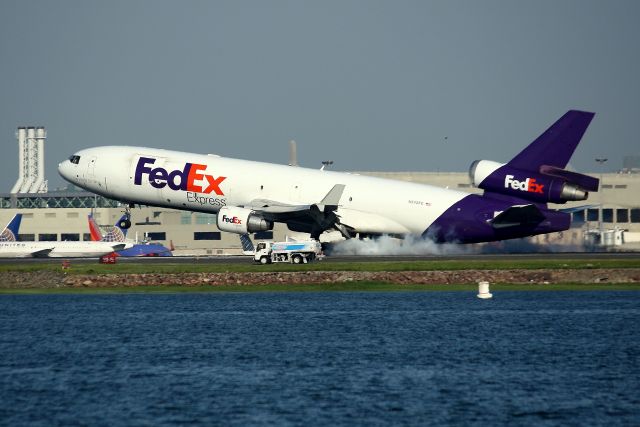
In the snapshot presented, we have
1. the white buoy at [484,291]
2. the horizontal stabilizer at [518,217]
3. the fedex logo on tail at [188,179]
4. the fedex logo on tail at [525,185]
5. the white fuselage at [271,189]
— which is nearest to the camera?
the white buoy at [484,291]

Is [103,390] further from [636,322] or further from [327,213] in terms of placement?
[327,213]

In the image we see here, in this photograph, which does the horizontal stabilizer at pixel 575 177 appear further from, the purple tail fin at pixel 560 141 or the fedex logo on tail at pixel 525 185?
the fedex logo on tail at pixel 525 185

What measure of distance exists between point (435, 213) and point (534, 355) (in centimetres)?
4018

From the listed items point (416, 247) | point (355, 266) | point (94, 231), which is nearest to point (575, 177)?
point (416, 247)

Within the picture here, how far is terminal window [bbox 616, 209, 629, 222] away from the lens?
5408 inches

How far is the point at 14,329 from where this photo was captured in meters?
66.9

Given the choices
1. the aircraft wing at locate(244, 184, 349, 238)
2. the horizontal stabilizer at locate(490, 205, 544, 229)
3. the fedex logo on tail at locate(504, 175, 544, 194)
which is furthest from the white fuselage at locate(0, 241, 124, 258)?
the fedex logo on tail at locate(504, 175, 544, 194)

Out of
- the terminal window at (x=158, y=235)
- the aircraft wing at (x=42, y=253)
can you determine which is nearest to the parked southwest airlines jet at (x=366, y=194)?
the aircraft wing at (x=42, y=253)

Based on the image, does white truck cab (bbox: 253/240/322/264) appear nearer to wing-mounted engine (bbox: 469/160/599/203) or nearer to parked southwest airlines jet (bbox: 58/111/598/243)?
parked southwest airlines jet (bbox: 58/111/598/243)

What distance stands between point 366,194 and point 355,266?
33.5 ft

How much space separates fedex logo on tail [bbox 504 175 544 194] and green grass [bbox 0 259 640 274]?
5.63 metres

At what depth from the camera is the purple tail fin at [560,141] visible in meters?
91.4

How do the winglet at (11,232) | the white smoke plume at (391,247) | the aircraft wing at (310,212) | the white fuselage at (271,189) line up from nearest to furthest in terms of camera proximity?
the aircraft wing at (310,212), the white fuselage at (271,189), the white smoke plume at (391,247), the winglet at (11,232)

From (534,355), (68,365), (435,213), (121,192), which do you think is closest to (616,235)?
(435,213)
